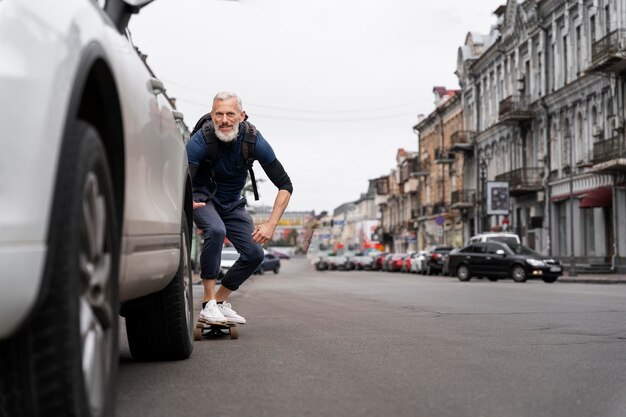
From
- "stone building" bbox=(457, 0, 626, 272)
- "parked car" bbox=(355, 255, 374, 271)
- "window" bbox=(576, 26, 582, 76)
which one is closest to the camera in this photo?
"stone building" bbox=(457, 0, 626, 272)

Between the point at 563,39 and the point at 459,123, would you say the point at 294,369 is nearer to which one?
the point at 563,39

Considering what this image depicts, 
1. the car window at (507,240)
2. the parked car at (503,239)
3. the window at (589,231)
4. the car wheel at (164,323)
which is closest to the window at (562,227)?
the window at (589,231)

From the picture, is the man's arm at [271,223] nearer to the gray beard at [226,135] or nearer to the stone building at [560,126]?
the gray beard at [226,135]

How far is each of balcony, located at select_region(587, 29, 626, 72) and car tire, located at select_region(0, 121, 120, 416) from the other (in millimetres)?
37646

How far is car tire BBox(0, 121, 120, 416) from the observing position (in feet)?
8.43

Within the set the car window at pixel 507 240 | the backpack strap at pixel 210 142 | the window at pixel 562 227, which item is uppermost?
the window at pixel 562 227

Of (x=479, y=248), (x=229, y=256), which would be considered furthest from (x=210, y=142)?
(x=229, y=256)

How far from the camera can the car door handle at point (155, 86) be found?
178 inches

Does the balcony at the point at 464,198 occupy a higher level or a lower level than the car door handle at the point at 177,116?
higher

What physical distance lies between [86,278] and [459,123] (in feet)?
243

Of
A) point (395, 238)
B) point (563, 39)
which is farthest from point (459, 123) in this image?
point (395, 238)

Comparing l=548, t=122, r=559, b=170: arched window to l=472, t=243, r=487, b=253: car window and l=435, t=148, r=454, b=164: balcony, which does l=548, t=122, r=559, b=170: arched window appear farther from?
l=435, t=148, r=454, b=164: balcony

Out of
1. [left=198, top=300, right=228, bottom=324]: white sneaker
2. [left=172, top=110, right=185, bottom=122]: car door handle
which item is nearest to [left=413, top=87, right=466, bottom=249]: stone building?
[left=198, top=300, right=228, bottom=324]: white sneaker

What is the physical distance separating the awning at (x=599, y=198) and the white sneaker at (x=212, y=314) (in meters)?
36.0
